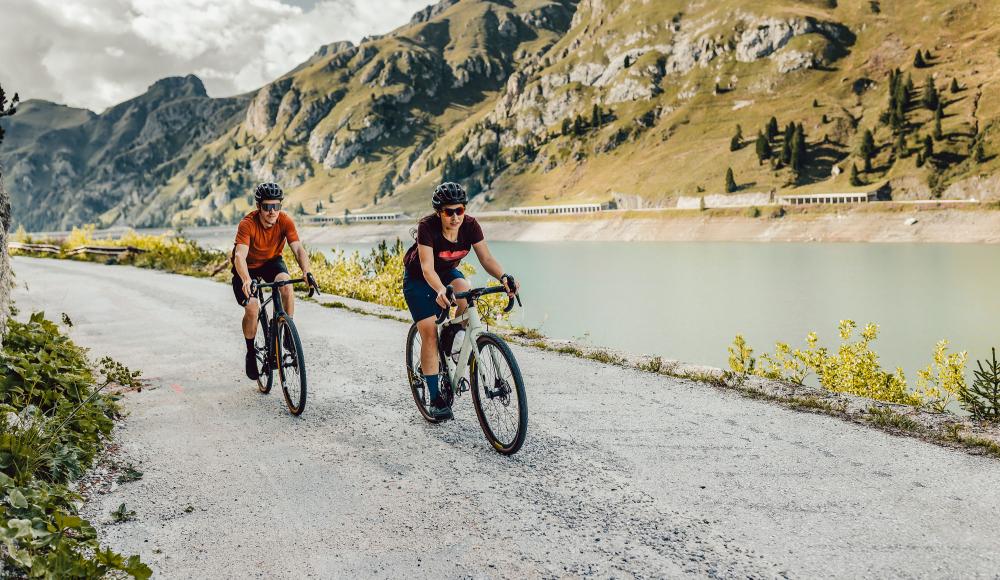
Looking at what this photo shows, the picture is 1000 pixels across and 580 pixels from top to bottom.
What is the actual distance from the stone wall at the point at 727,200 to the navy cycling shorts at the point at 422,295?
125 meters

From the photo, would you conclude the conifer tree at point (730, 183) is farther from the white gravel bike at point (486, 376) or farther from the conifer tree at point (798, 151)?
the white gravel bike at point (486, 376)

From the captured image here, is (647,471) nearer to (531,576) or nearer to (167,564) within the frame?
(531,576)

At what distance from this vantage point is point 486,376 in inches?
237

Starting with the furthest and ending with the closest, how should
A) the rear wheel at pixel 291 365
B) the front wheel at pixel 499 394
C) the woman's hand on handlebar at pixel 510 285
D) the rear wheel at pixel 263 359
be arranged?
1. the rear wheel at pixel 263 359
2. the rear wheel at pixel 291 365
3. the woman's hand on handlebar at pixel 510 285
4. the front wheel at pixel 499 394

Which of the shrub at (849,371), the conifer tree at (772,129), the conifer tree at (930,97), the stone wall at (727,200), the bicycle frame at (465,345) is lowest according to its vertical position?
the shrub at (849,371)

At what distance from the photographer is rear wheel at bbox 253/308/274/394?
319 inches

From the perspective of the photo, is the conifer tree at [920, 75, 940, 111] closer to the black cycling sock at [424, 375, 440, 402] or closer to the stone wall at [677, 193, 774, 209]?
the stone wall at [677, 193, 774, 209]

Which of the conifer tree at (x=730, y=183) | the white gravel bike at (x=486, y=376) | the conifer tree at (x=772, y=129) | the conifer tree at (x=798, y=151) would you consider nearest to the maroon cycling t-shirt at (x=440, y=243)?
the white gravel bike at (x=486, y=376)

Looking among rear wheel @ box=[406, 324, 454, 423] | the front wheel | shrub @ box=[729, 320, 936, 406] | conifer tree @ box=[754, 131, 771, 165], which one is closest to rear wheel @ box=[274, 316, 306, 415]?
rear wheel @ box=[406, 324, 454, 423]

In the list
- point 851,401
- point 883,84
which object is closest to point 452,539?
point 851,401

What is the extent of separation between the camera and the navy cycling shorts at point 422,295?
20.9 ft

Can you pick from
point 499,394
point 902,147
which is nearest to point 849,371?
point 499,394

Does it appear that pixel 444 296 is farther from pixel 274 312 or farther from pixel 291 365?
pixel 274 312

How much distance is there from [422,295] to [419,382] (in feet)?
3.97
